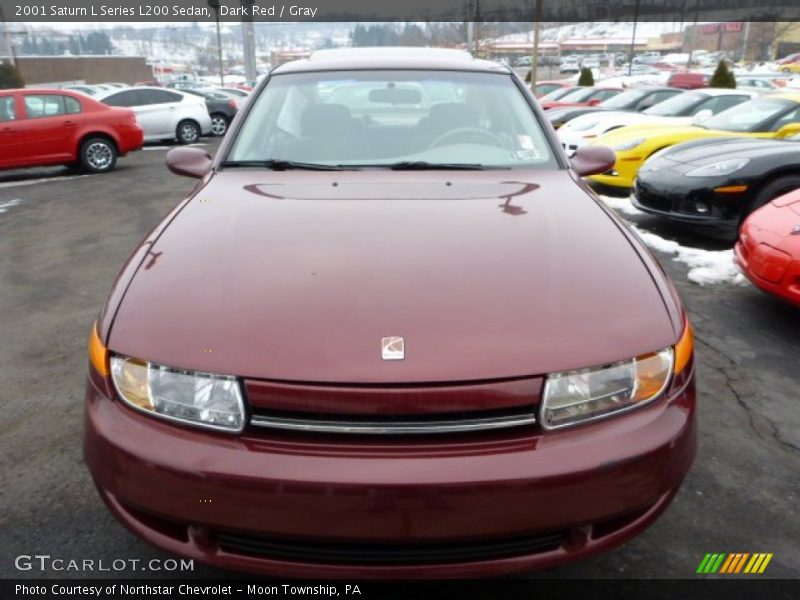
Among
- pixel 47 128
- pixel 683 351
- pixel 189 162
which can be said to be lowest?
pixel 47 128

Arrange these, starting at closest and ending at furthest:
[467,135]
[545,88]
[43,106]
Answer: [467,135] < [43,106] < [545,88]

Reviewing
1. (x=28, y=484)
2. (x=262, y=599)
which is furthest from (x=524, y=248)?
(x=28, y=484)

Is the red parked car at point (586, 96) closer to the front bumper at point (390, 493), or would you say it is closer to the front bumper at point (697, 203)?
the front bumper at point (697, 203)

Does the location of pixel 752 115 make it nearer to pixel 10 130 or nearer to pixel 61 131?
pixel 61 131

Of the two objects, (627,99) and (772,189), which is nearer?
(772,189)

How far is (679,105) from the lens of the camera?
10.4 m

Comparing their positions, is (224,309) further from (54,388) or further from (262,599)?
(54,388)

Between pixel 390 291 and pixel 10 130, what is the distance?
10.6 metres

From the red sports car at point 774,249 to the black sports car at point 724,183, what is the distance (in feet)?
3.63

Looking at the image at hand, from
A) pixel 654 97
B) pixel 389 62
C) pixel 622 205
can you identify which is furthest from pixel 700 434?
pixel 654 97

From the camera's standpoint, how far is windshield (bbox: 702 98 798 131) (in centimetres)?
748

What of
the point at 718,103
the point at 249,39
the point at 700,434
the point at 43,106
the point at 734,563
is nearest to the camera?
the point at 734,563

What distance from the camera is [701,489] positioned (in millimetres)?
2439

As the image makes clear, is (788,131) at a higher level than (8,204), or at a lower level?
higher
